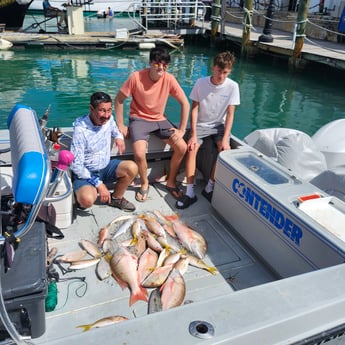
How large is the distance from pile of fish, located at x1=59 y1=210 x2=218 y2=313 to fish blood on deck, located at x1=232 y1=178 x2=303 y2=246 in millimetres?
549

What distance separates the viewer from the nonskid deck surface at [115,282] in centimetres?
243

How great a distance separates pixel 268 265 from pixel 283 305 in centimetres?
142

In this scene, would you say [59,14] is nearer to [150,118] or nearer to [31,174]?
[150,118]

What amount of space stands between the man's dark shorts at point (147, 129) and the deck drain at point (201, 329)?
100.0 inches

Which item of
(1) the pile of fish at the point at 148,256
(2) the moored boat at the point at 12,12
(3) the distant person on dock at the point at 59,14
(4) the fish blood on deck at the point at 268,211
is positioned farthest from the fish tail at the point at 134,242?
(2) the moored boat at the point at 12,12

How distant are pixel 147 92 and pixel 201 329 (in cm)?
288

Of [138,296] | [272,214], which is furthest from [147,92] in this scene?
[138,296]

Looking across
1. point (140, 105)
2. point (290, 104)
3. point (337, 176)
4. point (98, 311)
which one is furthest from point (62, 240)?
point (290, 104)

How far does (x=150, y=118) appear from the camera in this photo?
3.92 m

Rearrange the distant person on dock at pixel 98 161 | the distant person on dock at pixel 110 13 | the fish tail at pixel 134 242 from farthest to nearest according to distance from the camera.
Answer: the distant person on dock at pixel 110 13 → the distant person on dock at pixel 98 161 → the fish tail at pixel 134 242

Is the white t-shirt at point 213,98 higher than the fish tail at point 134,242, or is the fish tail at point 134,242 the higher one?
the white t-shirt at point 213,98

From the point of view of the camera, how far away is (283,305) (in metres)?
1.53

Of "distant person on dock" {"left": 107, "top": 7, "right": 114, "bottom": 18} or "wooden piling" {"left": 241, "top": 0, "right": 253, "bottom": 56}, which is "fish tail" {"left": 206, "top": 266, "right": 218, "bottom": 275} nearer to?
"wooden piling" {"left": 241, "top": 0, "right": 253, "bottom": 56}

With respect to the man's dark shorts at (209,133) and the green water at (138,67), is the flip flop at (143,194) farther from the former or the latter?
the green water at (138,67)
